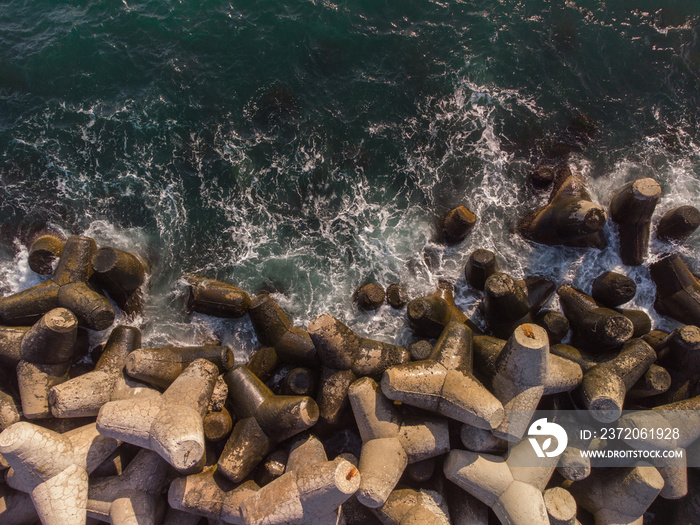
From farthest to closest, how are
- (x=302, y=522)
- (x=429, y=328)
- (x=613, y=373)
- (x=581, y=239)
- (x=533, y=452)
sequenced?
(x=581, y=239)
(x=429, y=328)
(x=613, y=373)
(x=533, y=452)
(x=302, y=522)

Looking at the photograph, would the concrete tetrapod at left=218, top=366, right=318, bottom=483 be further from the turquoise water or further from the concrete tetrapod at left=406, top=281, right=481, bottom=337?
the concrete tetrapod at left=406, top=281, right=481, bottom=337

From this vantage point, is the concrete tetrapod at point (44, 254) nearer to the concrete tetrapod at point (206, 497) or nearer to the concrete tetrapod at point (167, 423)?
the concrete tetrapod at point (167, 423)

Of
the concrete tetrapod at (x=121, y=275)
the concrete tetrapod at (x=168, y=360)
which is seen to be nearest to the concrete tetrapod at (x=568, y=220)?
the concrete tetrapod at (x=168, y=360)

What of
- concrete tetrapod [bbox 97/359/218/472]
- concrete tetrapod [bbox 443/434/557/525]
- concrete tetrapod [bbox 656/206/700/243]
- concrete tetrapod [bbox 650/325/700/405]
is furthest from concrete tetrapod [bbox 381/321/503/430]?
concrete tetrapod [bbox 656/206/700/243]

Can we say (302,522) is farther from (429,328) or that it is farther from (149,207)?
(149,207)

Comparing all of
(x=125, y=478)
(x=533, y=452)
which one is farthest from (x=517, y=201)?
(x=125, y=478)

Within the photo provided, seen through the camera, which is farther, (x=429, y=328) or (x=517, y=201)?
(x=517, y=201)
